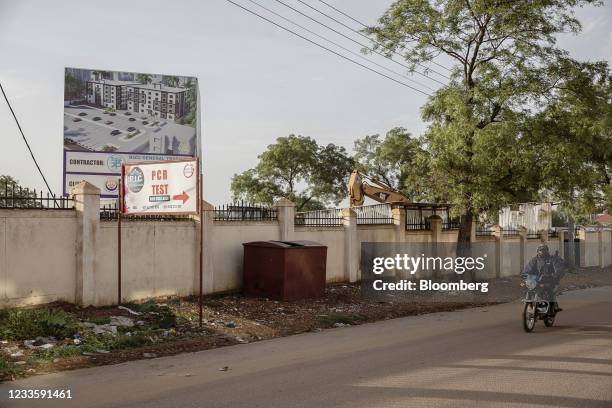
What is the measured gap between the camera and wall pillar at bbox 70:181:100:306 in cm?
1266

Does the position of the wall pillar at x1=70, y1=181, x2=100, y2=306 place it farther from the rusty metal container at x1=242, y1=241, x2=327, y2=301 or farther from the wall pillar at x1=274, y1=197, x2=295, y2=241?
the wall pillar at x1=274, y1=197, x2=295, y2=241

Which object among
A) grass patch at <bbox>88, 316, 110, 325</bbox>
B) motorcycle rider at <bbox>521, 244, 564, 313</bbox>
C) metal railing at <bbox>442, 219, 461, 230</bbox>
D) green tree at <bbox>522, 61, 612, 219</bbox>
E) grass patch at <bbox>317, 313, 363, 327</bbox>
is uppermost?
green tree at <bbox>522, 61, 612, 219</bbox>

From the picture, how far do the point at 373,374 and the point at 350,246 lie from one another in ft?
40.1

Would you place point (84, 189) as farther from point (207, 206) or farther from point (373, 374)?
point (373, 374)

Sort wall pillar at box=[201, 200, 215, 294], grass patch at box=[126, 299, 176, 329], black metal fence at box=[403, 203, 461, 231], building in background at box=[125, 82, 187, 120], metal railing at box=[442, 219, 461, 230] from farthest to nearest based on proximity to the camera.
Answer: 1. metal railing at box=[442, 219, 461, 230]
2. black metal fence at box=[403, 203, 461, 231]
3. building in background at box=[125, 82, 187, 120]
4. wall pillar at box=[201, 200, 215, 294]
5. grass patch at box=[126, 299, 176, 329]

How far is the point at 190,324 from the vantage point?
12.2 meters

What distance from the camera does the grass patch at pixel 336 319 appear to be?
43.8ft

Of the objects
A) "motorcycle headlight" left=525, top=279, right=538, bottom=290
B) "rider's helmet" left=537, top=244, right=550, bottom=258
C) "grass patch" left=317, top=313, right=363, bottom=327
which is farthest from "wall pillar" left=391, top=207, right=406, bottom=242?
"motorcycle headlight" left=525, top=279, right=538, bottom=290

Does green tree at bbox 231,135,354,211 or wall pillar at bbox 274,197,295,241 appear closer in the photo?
wall pillar at bbox 274,197,295,241

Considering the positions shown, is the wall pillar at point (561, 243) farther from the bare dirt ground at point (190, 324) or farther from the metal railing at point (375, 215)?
the bare dirt ground at point (190, 324)

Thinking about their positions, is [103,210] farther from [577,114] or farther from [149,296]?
[577,114]

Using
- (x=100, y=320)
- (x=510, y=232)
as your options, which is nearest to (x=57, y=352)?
(x=100, y=320)

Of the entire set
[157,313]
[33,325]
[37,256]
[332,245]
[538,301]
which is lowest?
[157,313]

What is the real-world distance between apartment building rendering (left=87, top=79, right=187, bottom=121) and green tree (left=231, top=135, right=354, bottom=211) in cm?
1934
